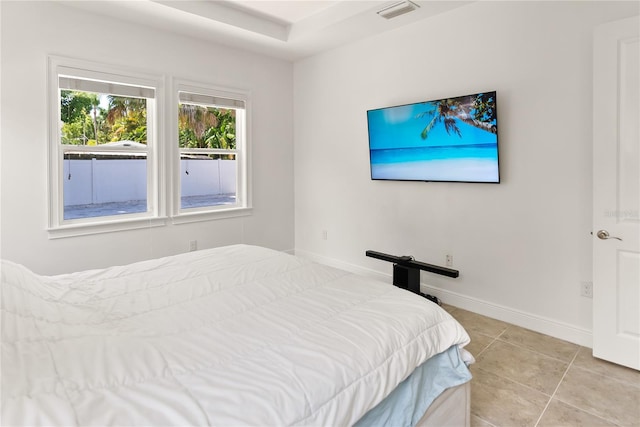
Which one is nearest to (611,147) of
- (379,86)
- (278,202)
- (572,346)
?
(572,346)

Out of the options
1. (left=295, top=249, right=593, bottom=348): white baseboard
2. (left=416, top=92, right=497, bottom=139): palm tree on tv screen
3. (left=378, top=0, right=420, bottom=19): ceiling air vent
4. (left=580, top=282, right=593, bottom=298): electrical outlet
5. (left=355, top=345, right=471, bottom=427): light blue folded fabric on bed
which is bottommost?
(left=295, top=249, right=593, bottom=348): white baseboard

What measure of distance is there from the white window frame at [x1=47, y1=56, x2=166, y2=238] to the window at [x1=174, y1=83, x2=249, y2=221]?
0.23m

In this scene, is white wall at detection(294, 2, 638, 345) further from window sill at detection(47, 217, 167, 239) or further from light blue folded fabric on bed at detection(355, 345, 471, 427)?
window sill at detection(47, 217, 167, 239)

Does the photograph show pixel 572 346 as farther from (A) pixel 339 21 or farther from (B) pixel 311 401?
(A) pixel 339 21

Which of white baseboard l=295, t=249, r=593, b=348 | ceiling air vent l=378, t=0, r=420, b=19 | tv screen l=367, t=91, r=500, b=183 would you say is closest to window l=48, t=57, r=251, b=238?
tv screen l=367, t=91, r=500, b=183

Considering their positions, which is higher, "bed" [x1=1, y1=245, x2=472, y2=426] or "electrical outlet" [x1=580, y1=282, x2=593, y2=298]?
"bed" [x1=1, y1=245, x2=472, y2=426]

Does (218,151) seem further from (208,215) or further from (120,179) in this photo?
(120,179)

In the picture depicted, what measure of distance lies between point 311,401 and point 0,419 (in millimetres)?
717

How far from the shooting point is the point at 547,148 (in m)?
2.80

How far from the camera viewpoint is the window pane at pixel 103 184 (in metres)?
3.40

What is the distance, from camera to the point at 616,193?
2371 mm

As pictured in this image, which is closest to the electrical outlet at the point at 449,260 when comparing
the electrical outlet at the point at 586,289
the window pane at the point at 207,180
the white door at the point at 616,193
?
the electrical outlet at the point at 586,289

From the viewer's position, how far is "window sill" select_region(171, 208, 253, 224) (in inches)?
159

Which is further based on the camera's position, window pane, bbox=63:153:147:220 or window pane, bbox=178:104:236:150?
window pane, bbox=178:104:236:150
